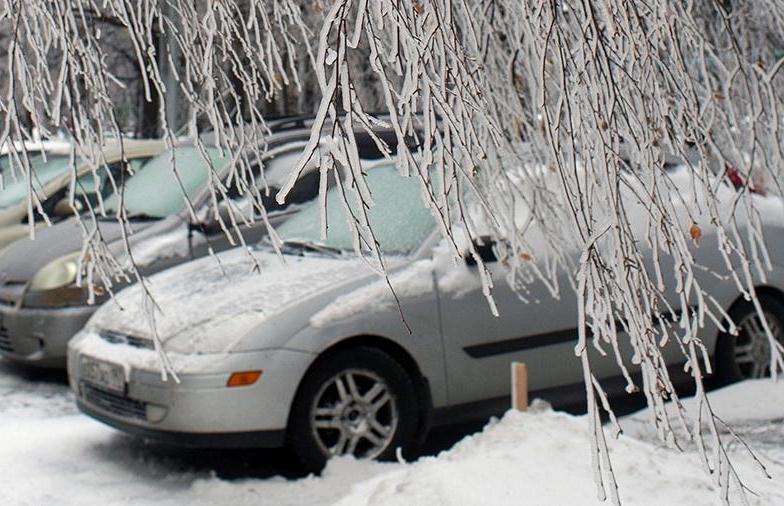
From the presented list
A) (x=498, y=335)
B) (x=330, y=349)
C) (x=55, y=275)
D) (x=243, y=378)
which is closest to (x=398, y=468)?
(x=330, y=349)

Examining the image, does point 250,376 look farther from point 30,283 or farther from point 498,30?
point 30,283

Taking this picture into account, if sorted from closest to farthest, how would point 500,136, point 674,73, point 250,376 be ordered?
1. point 500,136
2. point 674,73
3. point 250,376

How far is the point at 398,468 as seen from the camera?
5.21 metres

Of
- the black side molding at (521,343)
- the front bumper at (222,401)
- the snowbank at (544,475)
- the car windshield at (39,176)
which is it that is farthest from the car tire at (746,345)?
the car windshield at (39,176)

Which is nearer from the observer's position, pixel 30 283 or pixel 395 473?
pixel 395 473

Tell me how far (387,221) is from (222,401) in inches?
50.9

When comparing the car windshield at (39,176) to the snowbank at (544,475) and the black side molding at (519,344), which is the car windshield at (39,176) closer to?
the black side molding at (519,344)

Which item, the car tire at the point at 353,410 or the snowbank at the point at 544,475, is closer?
the snowbank at the point at 544,475

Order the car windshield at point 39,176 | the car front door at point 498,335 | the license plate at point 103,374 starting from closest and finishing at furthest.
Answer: the license plate at point 103,374
the car front door at point 498,335
the car windshield at point 39,176

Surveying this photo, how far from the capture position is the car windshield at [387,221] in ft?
19.0

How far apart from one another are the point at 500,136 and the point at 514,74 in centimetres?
140

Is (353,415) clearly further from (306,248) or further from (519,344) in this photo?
(306,248)

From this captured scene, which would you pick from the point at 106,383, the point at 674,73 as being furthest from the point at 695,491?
the point at 106,383

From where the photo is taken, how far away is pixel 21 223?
9.05 m
